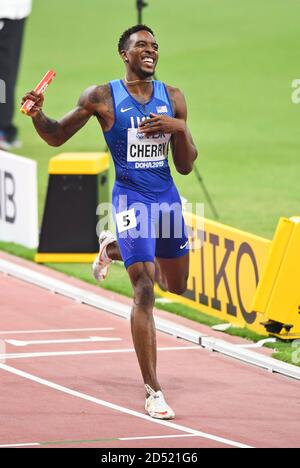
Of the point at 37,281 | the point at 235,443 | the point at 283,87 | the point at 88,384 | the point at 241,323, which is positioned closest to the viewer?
the point at 235,443

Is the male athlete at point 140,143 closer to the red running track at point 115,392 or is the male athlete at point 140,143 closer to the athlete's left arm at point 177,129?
the athlete's left arm at point 177,129

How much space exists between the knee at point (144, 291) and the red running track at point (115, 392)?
79 centimetres

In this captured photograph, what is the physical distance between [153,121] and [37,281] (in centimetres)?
506

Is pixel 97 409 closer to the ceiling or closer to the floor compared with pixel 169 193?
closer to the floor

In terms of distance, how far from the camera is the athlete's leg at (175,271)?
12.0 m

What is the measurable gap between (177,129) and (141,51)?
65 centimetres

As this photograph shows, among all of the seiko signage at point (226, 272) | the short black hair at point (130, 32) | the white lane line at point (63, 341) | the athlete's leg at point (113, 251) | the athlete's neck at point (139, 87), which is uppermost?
the short black hair at point (130, 32)

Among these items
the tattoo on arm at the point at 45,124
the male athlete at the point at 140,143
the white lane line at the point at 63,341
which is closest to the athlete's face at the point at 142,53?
→ the male athlete at the point at 140,143

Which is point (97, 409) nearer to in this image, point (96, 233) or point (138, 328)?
point (138, 328)

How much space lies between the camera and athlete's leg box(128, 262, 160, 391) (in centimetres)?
1112

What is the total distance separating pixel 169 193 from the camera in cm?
1170

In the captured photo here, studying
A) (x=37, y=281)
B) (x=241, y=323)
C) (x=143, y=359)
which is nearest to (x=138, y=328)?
(x=143, y=359)

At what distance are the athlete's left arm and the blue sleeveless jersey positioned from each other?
8 centimetres
